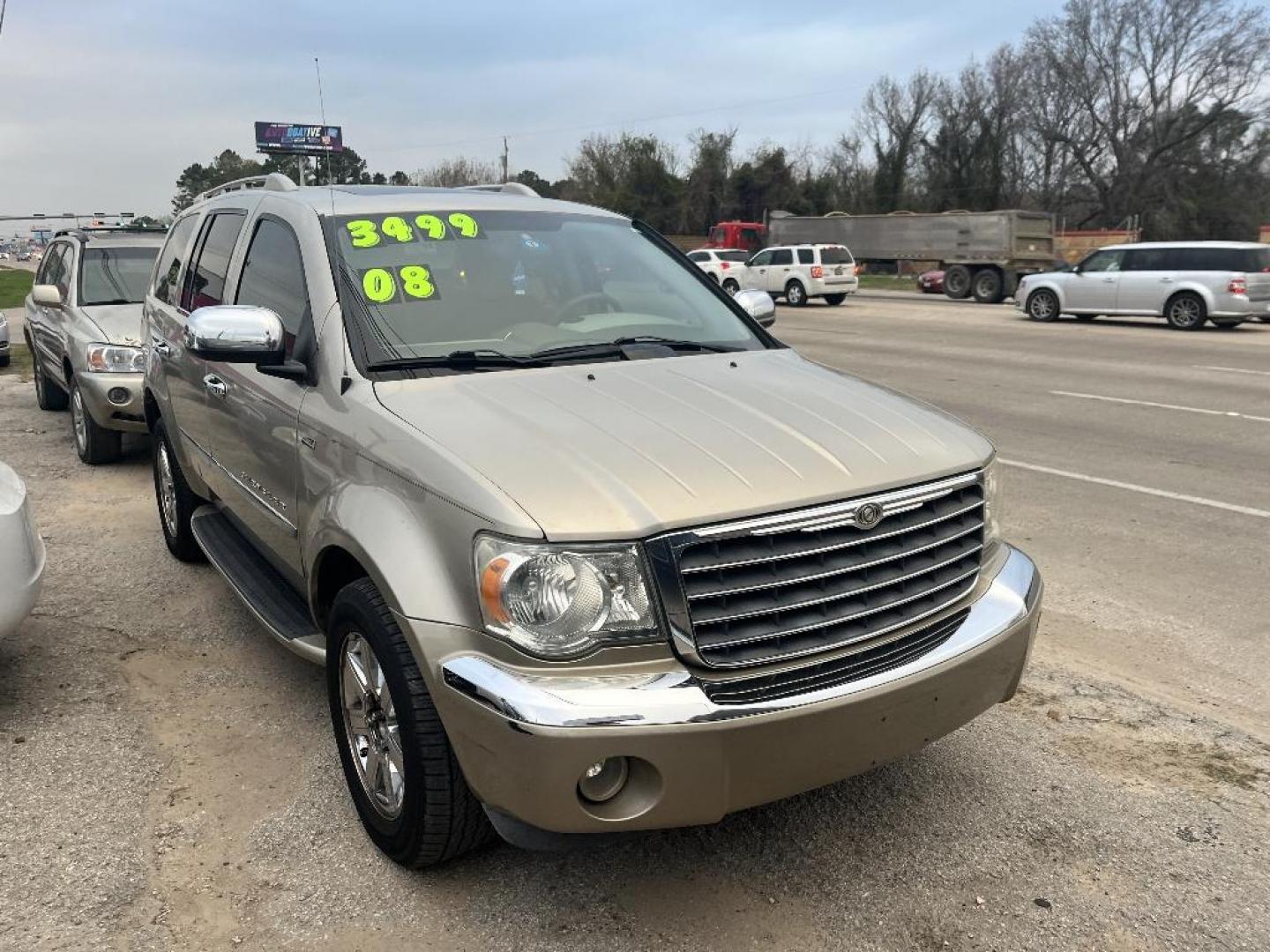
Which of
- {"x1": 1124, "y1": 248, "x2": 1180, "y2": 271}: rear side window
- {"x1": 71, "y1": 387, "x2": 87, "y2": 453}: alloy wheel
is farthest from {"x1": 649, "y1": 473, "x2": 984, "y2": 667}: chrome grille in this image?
A: {"x1": 1124, "y1": 248, "x2": 1180, "y2": 271}: rear side window

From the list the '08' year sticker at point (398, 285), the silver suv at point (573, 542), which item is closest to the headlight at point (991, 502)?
the silver suv at point (573, 542)

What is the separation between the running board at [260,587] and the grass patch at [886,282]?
35.3 metres

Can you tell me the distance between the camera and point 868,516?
257 centimetres

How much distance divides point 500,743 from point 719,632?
1.83 feet

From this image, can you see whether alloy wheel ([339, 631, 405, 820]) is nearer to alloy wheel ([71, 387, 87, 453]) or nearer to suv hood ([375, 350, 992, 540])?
suv hood ([375, 350, 992, 540])

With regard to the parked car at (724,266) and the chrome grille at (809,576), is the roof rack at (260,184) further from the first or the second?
the parked car at (724,266)

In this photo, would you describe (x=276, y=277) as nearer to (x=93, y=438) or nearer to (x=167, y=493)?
(x=167, y=493)

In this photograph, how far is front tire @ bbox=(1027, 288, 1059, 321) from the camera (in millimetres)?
21656

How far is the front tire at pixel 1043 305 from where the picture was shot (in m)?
21.7

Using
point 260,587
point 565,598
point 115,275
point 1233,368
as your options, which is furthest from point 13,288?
point 565,598

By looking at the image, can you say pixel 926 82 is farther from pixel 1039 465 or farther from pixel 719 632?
pixel 719 632

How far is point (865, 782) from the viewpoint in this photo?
332cm

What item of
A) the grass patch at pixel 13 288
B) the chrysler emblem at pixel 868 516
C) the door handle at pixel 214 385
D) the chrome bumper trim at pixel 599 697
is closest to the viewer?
the chrome bumper trim at pixel 599 697

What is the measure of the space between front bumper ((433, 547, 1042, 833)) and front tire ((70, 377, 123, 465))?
6.38 m
